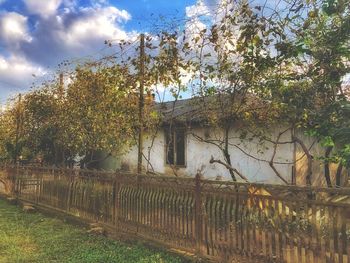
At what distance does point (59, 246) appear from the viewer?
26.2ft

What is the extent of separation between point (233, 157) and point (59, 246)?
747 cm

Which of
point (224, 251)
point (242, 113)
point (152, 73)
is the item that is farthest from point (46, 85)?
point (224, 251)

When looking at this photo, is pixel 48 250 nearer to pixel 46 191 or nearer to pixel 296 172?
pixel 46 191

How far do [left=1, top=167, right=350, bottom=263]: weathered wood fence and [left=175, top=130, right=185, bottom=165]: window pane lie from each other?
629 cm

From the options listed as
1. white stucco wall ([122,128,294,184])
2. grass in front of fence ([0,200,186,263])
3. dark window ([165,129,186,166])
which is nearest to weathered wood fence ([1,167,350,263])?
grass in front of fence ([0,200,186,263])

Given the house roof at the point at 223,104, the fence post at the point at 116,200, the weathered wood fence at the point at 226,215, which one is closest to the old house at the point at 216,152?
the house roof at the point at 223,104

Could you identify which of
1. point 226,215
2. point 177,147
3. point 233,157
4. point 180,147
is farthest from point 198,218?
point 177,147

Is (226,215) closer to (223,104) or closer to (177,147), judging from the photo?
(223,104)

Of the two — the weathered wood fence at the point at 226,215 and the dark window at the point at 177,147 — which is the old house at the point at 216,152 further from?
the weathered wood fence at the point at 226,215

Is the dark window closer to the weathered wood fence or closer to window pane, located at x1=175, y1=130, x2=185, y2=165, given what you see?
window pane, located at x1=175, y1=130, x2=185, y2=165

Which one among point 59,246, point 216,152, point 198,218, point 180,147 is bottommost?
point 59,246

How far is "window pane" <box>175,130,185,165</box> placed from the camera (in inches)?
618

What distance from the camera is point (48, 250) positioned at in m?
7.70

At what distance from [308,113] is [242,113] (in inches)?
99.5
